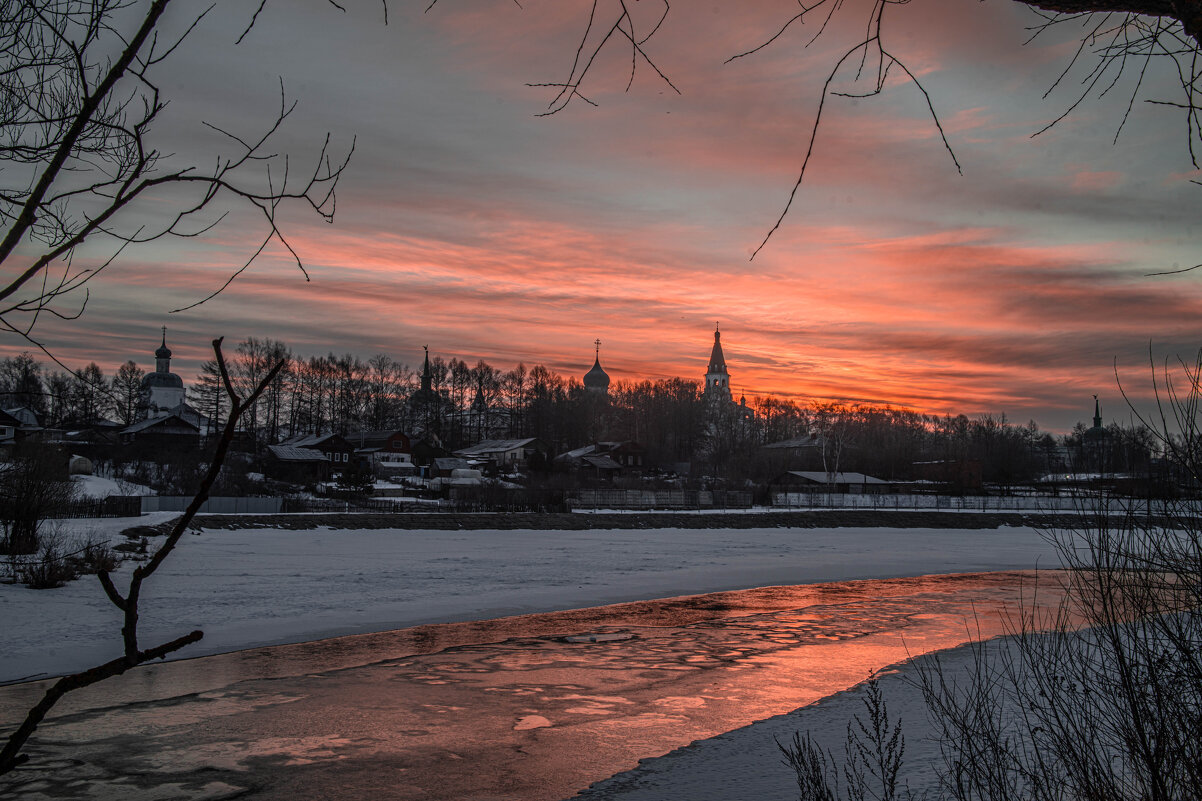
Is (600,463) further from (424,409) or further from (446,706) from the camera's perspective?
(446,706)

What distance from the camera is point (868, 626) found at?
18438 mm

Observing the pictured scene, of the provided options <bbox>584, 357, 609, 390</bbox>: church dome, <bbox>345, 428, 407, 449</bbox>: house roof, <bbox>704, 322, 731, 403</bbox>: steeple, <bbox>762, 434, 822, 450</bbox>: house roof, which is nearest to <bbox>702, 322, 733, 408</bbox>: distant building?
<bbox>704, 322, 731, 403</bbox>: steeple

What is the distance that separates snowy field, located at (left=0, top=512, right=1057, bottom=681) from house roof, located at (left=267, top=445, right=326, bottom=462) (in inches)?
1186

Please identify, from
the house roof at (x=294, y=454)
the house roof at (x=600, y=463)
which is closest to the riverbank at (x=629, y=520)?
the house roof at (x=294, y=454)

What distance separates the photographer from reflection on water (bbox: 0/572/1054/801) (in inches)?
336

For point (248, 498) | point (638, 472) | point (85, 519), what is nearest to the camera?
point (85, 519)

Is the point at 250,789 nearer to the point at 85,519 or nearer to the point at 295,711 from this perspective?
the point at 295,711

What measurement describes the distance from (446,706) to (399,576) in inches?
565

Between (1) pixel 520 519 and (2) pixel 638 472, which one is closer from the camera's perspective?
(1) pixel 520 519

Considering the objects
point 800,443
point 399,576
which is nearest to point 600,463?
point 800,443

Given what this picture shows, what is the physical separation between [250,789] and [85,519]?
29839mm

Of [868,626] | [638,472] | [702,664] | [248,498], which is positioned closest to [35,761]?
[702,664]

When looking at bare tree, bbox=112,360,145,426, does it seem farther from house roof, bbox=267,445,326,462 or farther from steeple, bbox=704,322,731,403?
steeple, bbox=704,322,731,403

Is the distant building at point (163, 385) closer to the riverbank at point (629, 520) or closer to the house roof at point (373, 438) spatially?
the house roof at point (373, 438)
